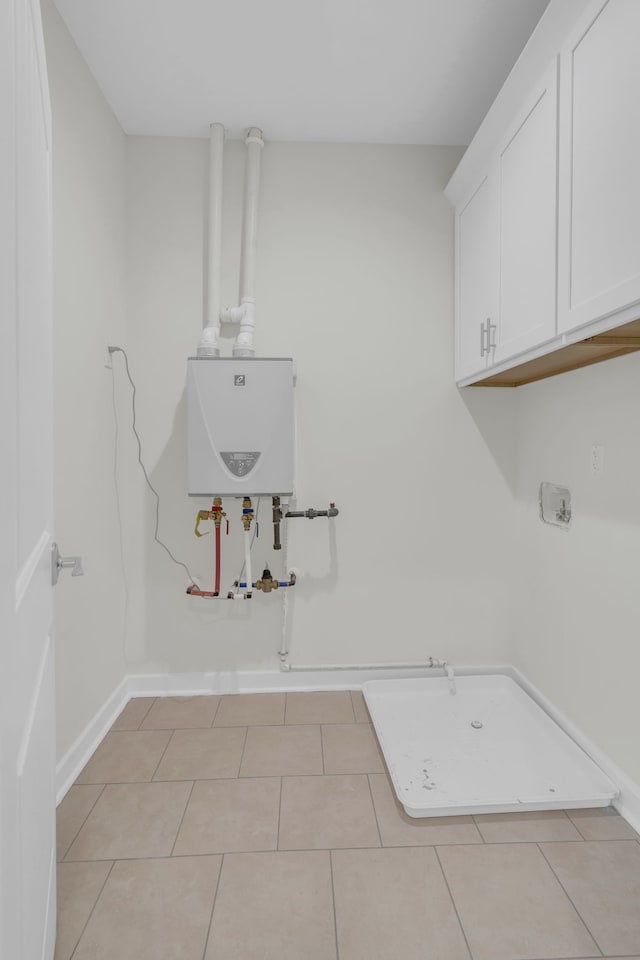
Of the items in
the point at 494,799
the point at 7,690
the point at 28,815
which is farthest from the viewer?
the point at 494,799

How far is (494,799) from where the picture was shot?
1.57m

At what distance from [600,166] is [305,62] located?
1.24m

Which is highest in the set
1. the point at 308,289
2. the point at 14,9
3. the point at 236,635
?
the point at 308,289

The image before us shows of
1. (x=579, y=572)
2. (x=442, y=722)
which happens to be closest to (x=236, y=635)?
(x=442, y=722)

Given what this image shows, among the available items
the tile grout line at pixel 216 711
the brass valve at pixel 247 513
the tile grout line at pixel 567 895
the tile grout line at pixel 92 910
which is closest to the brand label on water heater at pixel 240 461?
the brass valve at pixel 247 513

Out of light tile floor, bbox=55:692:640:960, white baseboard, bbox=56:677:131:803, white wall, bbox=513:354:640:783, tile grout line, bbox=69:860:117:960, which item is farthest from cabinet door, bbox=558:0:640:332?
white baseboard, bbox=56:677:131:803

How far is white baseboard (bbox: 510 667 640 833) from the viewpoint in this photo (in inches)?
60.5

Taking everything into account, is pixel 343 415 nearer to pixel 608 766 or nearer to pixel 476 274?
pixel 476 274

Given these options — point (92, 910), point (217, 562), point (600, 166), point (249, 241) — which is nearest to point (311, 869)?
point (92, 910)

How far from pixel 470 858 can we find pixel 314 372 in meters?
1.86

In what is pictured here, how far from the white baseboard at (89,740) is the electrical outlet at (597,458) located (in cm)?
210

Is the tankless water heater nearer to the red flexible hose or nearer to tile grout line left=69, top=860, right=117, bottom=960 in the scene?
the red flexible hose

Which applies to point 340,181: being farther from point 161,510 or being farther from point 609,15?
point 161,510

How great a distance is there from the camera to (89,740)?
190cm
